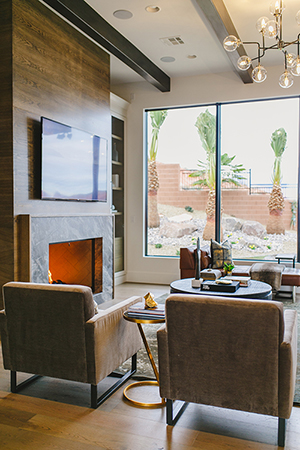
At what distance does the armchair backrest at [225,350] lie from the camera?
194 cm

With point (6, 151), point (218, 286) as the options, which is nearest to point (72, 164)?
point (6, 151)

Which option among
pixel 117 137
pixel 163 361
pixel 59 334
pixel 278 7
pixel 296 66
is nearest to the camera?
pixel 163 361

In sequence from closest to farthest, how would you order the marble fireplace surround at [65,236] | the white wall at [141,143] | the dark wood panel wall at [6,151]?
the dark wood panel wall at [6,151]
the marble fireplace surround at [65,236]
the white wall at [141,143]

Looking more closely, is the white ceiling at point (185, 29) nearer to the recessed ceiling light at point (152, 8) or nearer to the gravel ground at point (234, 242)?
the recessed ceiling light at point (152, 8)

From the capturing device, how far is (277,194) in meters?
6.29

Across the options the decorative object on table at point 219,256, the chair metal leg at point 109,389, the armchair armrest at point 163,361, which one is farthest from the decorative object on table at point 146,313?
the decorative object on table at point 219,256

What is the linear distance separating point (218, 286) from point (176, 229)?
3.08m

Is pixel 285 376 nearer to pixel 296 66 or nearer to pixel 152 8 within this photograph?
pixel 296 66

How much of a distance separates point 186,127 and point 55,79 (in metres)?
3.01

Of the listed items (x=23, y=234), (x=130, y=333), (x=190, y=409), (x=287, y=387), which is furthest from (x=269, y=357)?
(x=23, y=234)

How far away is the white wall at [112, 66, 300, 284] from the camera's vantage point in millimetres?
6508

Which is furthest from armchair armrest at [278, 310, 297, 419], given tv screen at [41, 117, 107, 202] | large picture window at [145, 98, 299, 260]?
large picture window at [145, 98, 299, 260]

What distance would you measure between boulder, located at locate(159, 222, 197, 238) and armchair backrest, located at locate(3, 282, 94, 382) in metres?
4.58

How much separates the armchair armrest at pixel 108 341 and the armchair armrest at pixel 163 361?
41 centimetres
